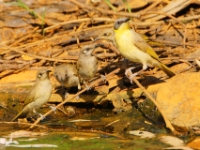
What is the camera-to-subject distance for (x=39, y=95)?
9.09 meters

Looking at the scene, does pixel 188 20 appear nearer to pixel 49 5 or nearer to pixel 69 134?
pixel 49 5

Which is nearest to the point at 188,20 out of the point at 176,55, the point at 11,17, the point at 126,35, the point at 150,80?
the point at 176,55

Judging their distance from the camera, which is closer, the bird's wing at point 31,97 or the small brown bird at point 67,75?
the bird's wing at point 31,97

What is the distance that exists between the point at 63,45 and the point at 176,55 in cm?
234

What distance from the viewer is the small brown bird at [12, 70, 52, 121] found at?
9.10m

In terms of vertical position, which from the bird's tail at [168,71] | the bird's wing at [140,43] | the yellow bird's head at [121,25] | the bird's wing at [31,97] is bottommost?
the bird's wing at [31,97]

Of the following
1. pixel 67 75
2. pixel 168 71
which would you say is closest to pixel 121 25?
pixel 168 71

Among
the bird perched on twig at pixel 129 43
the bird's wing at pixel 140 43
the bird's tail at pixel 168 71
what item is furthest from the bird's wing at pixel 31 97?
the bird's tail at pixel 168 71

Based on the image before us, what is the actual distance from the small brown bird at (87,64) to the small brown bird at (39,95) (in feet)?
2.38

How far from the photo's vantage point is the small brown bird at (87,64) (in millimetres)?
9656

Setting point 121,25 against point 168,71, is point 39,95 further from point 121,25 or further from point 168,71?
point 168,71

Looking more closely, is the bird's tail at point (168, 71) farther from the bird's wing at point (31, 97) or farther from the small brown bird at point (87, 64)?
the bird's wing at point (31, 97)

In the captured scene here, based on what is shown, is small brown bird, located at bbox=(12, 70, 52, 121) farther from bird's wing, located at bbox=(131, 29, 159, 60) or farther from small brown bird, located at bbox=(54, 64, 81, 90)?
bird's wing, located at bbox=(131, 29, 159, 60)

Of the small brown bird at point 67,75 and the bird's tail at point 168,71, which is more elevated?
the small brown bird at point 67,75
